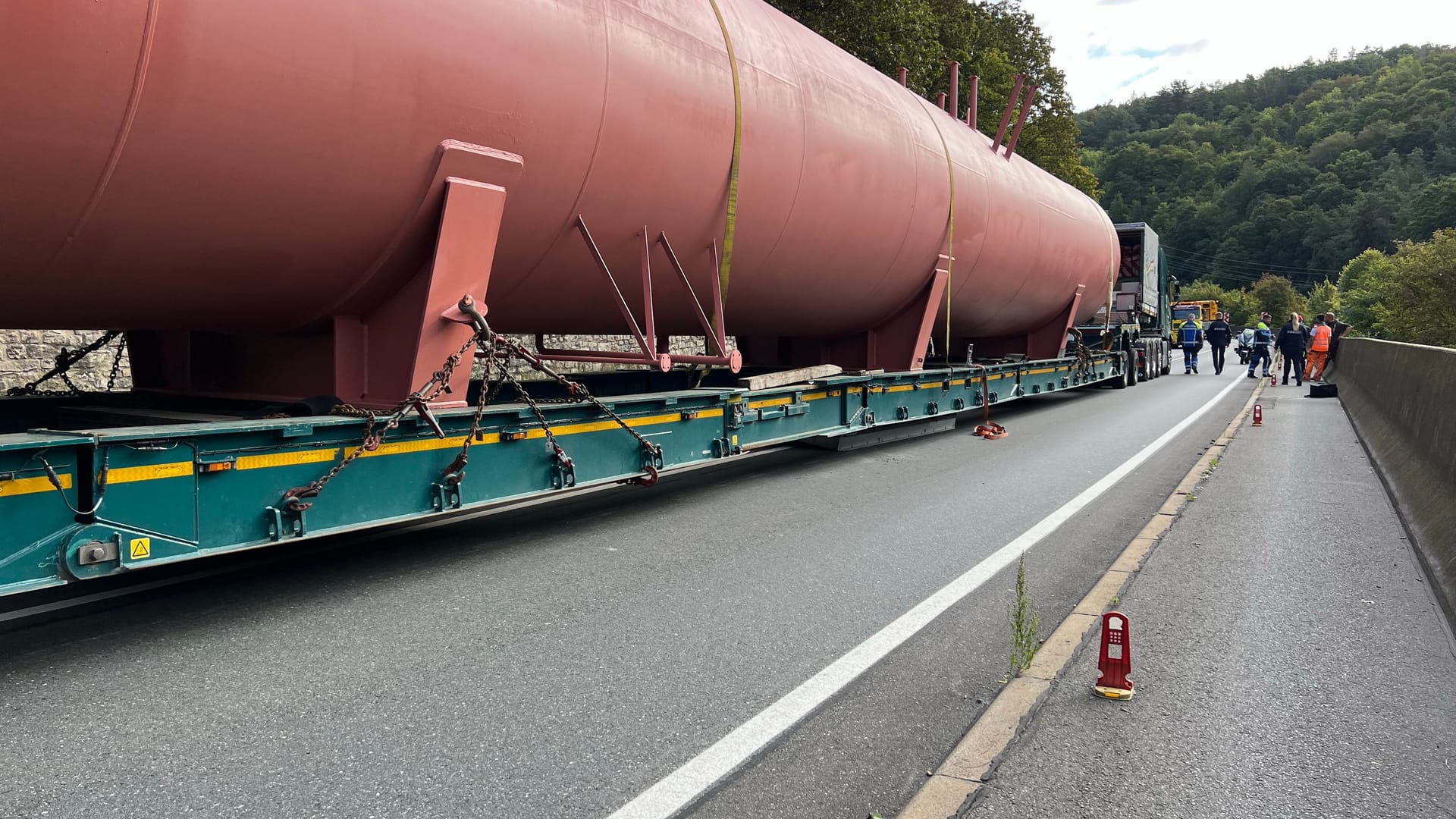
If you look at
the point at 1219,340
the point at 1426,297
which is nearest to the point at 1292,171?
the point at 1426,297

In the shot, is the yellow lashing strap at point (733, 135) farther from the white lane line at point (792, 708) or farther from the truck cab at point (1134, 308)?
the truck cab at point (1134, 308)

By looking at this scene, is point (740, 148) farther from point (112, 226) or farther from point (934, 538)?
point (112, 226)

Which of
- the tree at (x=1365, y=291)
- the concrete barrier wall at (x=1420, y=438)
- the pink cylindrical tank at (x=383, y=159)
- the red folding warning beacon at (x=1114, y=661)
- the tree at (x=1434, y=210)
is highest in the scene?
the tree at (x=1434, y=210)

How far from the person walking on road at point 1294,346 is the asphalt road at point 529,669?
56.7 feet

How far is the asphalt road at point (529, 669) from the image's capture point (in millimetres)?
2791

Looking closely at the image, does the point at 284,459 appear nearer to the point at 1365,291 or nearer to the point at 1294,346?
the point at 1294,346

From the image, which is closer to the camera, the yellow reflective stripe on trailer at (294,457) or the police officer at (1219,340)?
the yellow reflective stripe on trailer at (294,457)

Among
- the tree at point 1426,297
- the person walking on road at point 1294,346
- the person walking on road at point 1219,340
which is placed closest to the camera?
the person walking on road at point 1294,346

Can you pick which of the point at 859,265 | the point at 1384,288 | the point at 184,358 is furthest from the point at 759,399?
the point at 1384,288

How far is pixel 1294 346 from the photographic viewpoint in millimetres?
20922

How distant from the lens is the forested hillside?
96.4 meters

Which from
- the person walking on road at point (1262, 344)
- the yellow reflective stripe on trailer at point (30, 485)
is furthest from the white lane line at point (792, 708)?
the person walking on road at point (1262, 344)

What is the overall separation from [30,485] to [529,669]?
187 centimetres

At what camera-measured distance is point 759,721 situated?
3252 millimetres
